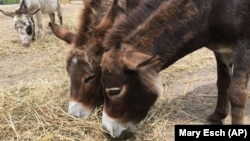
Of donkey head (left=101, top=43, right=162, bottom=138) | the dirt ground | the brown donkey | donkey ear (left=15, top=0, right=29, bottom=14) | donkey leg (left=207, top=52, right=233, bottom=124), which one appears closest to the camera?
donkey head (left=101, top=43, right=162, bottom=138)

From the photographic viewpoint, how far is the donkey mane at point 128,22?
2844mm

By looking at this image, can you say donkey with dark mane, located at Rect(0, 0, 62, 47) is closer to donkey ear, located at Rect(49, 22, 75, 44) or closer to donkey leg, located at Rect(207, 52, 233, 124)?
donkey ear, located at Rect(49, 22, 75, 44)

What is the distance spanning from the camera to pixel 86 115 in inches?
133

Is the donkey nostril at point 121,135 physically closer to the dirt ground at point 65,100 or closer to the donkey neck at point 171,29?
the dirt ground at point 65,100

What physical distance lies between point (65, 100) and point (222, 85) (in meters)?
1.69

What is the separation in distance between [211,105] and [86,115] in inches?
60.7

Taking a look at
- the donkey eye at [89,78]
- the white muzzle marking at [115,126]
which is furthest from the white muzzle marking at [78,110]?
the white muzzle marking at [115,126]

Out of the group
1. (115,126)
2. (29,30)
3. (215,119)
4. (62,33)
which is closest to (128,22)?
(115,126)

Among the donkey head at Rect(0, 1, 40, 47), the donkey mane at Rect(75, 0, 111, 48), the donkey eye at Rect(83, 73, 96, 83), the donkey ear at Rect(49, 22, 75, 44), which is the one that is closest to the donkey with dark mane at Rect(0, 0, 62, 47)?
the donkey head at Rect(0, 1, 40, 47)

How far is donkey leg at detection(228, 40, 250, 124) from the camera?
2912 millimetres

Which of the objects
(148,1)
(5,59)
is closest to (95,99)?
(148,1)

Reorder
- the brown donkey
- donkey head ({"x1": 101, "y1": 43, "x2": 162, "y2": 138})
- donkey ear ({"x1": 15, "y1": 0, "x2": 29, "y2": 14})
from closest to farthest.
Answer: donkey head ({"x1": 101, "y1": 43, "x2": 162, "y2": 138})
the brown donkey
donkey ear ({"x1": 15, "y1": 0, "x2": 29, "y2": 14})

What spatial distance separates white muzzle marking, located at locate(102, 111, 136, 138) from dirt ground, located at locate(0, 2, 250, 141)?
0.36 m

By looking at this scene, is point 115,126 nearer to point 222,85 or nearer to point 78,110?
point 78,110
